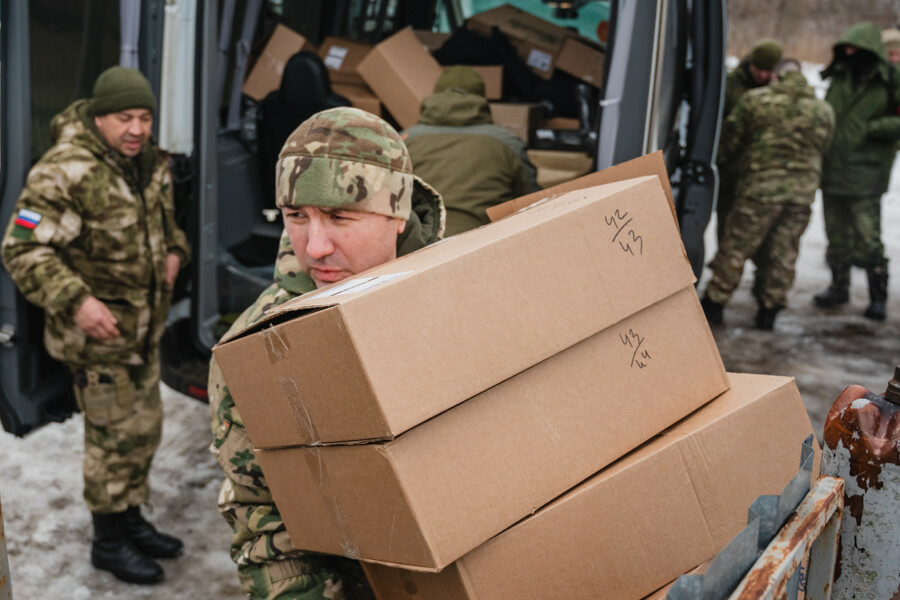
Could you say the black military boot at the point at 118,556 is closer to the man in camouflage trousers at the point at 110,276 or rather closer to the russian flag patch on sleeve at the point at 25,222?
the man in camouflage trousers at the point at 110,276

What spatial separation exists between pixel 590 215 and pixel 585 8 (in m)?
5.80

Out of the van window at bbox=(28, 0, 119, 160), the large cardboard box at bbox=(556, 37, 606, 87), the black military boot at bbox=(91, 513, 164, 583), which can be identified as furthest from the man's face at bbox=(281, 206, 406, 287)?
the large cardboard box at bbox=(556, 37, 606, 87)

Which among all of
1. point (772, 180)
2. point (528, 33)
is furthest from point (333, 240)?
point (772, 180)

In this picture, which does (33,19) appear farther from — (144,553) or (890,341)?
(890,341)

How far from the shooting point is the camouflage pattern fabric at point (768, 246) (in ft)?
19.1

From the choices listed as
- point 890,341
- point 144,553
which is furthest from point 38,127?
point 890,341

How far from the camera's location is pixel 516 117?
495 cm

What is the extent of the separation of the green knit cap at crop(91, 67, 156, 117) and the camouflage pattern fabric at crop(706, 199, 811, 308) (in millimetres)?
4224

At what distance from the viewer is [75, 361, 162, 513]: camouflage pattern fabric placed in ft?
9.79

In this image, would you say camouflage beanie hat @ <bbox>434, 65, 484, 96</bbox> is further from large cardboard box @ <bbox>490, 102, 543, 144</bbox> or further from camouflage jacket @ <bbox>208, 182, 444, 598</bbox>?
camouflage jacket @ <bbox>208, 182, 444, 598</bbox>

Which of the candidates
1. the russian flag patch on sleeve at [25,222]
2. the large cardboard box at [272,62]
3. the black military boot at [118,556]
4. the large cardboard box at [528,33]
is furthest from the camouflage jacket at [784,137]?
the russian flag patch on sleeve at [25,222]

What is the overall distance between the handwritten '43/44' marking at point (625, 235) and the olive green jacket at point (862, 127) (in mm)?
5559

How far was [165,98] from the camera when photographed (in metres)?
3.13

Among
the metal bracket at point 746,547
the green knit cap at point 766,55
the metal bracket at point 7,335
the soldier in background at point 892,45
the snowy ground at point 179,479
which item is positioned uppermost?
the soldier in background at point 892,45
